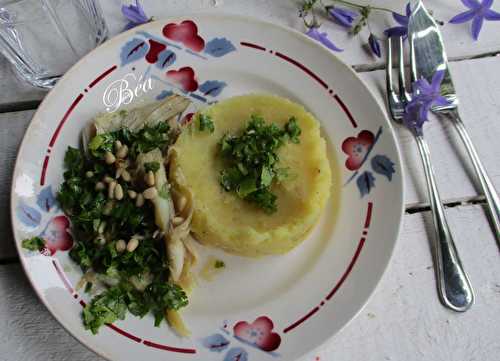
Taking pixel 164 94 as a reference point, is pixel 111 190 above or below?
below

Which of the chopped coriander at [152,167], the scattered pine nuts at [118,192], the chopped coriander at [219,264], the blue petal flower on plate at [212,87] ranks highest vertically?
the blue petal flower on plate at [212,87]

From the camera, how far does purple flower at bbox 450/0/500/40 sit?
10.8ft

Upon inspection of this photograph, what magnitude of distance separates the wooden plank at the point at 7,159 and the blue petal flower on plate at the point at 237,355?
1284 mm

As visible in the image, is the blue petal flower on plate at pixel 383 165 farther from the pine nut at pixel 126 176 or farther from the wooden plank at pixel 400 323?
the pine nut at pixel 126 176

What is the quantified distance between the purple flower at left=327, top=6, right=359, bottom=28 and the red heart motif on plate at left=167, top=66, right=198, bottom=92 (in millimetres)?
1037

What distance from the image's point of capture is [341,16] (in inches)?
130

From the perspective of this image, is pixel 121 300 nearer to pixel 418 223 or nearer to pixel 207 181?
pixel 207 181

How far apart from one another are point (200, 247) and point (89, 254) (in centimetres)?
58

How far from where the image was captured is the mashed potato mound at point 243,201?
8.49 ft

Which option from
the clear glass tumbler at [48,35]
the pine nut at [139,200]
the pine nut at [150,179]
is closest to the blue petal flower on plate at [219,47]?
the clear glass tumbler at [48,35]

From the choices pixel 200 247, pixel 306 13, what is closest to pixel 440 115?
pixel 306 13

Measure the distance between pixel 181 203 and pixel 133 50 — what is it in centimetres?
97

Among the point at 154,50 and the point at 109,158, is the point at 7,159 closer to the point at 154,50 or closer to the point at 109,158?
the point at 109,158

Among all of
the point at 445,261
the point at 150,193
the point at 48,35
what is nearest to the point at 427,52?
the point at 445,261
